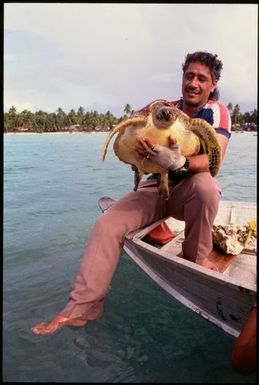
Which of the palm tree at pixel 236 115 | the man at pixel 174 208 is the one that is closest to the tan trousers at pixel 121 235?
the man at pixel 174 208

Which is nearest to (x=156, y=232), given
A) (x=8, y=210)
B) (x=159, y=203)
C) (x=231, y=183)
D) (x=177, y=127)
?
(x=159, y=203)

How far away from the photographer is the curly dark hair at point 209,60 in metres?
3.33

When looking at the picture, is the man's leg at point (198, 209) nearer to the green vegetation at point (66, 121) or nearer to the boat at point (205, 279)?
the boat at point (205, 279)

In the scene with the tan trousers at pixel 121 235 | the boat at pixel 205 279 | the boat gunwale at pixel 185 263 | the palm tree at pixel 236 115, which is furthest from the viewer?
the palm tree at pixel 236 115

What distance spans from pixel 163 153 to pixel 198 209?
55cm

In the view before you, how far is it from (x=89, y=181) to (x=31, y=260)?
30.5ft

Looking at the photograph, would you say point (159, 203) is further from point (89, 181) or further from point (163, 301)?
point (89, 181)

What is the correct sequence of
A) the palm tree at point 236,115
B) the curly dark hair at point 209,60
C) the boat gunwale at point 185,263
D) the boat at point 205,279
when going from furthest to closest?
the palm tree at point 236,115, the curly dark hair at point 209,60, the boat at point 205,279, the boat gunwale at point 185,263

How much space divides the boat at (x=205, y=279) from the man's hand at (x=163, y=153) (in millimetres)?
674

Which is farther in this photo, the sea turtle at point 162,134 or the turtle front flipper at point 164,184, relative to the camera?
the turtle front flipper at point 164,184

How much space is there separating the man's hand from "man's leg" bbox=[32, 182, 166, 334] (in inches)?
25.2

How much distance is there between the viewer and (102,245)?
10.5ft

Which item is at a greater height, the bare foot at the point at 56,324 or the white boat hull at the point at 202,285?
the white boat hull at the point at 202,285

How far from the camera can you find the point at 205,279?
264 centimetres
